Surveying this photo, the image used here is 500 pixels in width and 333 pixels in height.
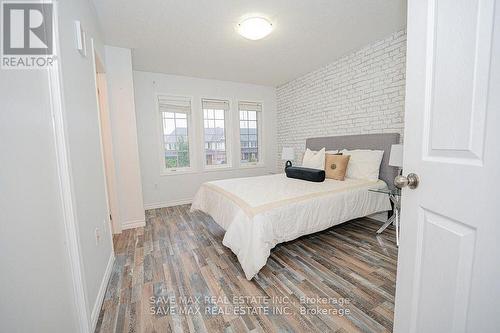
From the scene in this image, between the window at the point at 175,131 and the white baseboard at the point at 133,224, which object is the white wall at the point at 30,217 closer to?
the white baseboard at the point at 133,224

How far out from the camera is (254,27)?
2277mm

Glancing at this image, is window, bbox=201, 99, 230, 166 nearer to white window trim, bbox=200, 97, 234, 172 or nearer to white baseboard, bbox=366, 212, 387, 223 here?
white window trim, bbox=200, 97, 234, 172

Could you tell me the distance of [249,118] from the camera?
196 inches

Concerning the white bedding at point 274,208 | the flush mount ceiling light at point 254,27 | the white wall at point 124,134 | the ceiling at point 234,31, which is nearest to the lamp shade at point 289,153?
the white bedding at point 274,208

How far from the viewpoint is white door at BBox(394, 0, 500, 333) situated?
1.87 ft

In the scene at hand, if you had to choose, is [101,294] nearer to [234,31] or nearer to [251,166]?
[234,31]

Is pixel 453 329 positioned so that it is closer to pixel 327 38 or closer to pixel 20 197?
pixel 20 197

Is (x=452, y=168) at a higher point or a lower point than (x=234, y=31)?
lower

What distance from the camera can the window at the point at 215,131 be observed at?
14.6 feet

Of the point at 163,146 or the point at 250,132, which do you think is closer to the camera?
the point at 163,146

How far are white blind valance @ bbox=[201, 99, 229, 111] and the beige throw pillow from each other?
2569mm

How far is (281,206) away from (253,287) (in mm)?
729

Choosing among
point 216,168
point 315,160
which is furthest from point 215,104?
point 315,160

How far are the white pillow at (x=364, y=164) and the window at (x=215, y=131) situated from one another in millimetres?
2646
